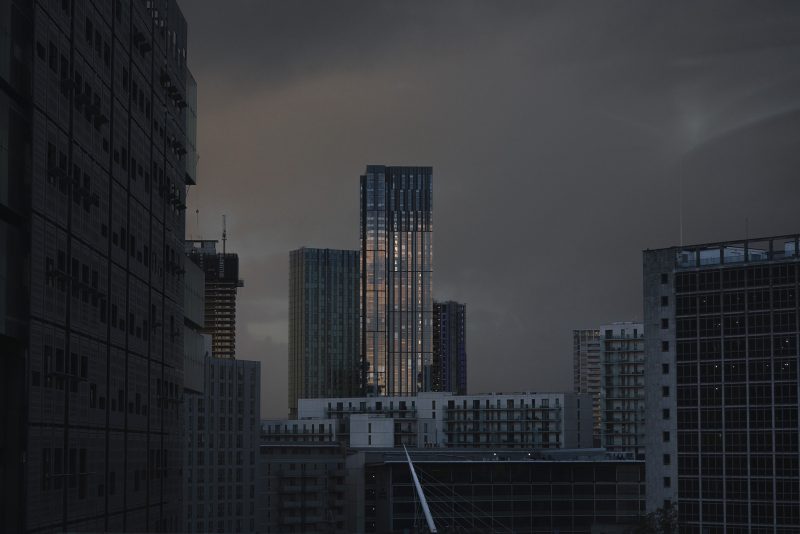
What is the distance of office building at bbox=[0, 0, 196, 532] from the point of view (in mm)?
65000

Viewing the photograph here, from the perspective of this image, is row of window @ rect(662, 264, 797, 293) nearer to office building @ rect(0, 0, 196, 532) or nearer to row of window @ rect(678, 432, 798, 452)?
row of window @ rect(678, 432, 798, 452)

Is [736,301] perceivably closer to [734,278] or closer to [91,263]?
[734,278]

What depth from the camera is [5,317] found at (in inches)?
2472

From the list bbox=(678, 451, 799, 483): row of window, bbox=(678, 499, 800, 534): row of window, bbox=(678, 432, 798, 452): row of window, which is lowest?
bbox=(678, 499, 800, 534): row of window

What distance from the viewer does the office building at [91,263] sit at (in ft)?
213

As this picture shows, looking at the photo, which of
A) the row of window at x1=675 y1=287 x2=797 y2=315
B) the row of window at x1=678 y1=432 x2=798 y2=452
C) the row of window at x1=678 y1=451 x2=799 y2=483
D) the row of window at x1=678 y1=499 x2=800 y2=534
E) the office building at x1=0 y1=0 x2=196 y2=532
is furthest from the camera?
the row of window at x1=675 y1=287 x2=797 y2=315

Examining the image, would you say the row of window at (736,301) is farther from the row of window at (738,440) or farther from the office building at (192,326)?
the office building at (192,326)

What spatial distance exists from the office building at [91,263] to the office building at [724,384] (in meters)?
86.1

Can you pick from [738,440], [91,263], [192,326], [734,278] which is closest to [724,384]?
[738,440]

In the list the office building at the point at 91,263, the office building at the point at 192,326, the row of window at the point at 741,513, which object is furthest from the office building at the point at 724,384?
the office building at the point at 91,263

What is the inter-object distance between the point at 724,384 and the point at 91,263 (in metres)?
112

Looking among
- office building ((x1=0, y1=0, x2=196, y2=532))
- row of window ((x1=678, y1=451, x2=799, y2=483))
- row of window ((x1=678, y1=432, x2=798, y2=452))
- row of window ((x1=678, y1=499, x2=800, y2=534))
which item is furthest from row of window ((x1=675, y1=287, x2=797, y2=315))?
office building ((x1=0, y1=0, x2=196, y2=532))

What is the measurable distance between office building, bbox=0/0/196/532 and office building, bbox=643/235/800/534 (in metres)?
86.1

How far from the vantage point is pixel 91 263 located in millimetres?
77688
